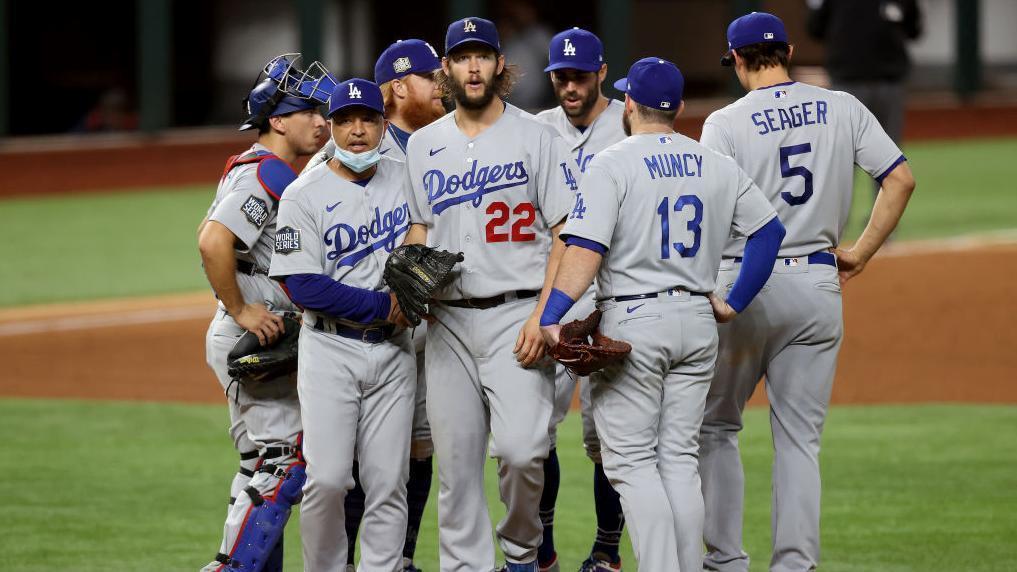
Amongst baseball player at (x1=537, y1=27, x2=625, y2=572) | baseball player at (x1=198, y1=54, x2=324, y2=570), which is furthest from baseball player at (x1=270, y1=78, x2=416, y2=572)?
baseball player at (x1=537, y1=27, x2=625, y2=572)

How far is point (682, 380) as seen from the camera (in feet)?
14.9

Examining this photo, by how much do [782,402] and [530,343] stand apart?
3.16 ft

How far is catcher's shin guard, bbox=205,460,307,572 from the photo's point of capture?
15.6 feet

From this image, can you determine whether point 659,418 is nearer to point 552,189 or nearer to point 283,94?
point 552,189

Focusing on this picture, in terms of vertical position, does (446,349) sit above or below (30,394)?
above

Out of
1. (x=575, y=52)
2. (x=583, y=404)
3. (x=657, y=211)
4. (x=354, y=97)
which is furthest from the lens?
(x=583, y=404)

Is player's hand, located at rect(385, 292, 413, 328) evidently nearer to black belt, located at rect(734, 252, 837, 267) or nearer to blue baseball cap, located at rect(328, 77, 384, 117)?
blue baseball cap, located at rect(328, 77, 384, 117)

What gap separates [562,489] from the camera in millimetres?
6727

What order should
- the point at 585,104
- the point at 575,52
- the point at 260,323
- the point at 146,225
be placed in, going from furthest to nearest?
the point at 146,225
the point at 585,104
the point at 575,52
the point at 260,323

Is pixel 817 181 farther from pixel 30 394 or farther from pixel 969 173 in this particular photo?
pixel 969 173

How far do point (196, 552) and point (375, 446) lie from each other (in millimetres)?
1369

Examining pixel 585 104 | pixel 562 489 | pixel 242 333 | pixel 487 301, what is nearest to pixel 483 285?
pixel 487 301

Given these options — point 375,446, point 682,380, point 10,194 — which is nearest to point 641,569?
point 682,380

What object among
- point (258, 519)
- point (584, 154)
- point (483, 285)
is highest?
point (584, 154)
